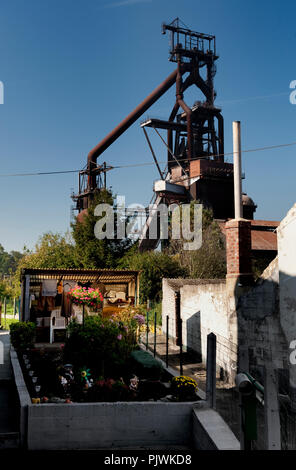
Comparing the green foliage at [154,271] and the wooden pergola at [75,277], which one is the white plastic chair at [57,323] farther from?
the green foliage at [154,271]

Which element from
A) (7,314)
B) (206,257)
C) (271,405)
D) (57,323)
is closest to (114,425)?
(271,405)

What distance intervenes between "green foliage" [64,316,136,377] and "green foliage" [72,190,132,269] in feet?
64.4

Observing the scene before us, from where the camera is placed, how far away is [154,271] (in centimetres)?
2488

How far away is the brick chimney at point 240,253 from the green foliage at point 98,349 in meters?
3.42

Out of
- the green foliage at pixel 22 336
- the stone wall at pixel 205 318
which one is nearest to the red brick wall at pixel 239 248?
the stone wall at pixel 205 318

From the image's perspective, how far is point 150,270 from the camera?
24828mm

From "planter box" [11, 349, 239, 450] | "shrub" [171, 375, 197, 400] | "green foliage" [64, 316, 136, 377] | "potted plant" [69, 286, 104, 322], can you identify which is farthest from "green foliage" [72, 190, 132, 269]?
"planter box" [11, 349, 239, 450]

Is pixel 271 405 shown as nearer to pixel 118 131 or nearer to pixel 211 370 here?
pixel 211 370

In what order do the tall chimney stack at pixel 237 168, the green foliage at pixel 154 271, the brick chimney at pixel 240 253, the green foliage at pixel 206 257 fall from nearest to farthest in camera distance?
the brick chimney at pixel 240 253 → the tall chimney stack at pixel 237 168 → the green foliage at pixel 154 271 → the green foliage at pixel 206 257

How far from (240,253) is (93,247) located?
20.7 metres

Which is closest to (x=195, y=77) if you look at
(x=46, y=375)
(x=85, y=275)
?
(x=85, y=275)

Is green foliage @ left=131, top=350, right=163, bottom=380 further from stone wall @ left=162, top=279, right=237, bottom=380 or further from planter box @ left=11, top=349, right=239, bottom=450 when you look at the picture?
stone wall @ left=162, top=279, right=237, bottom=380

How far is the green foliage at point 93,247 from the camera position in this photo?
3025 centimetres

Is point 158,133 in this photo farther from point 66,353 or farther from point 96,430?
point 96,430
